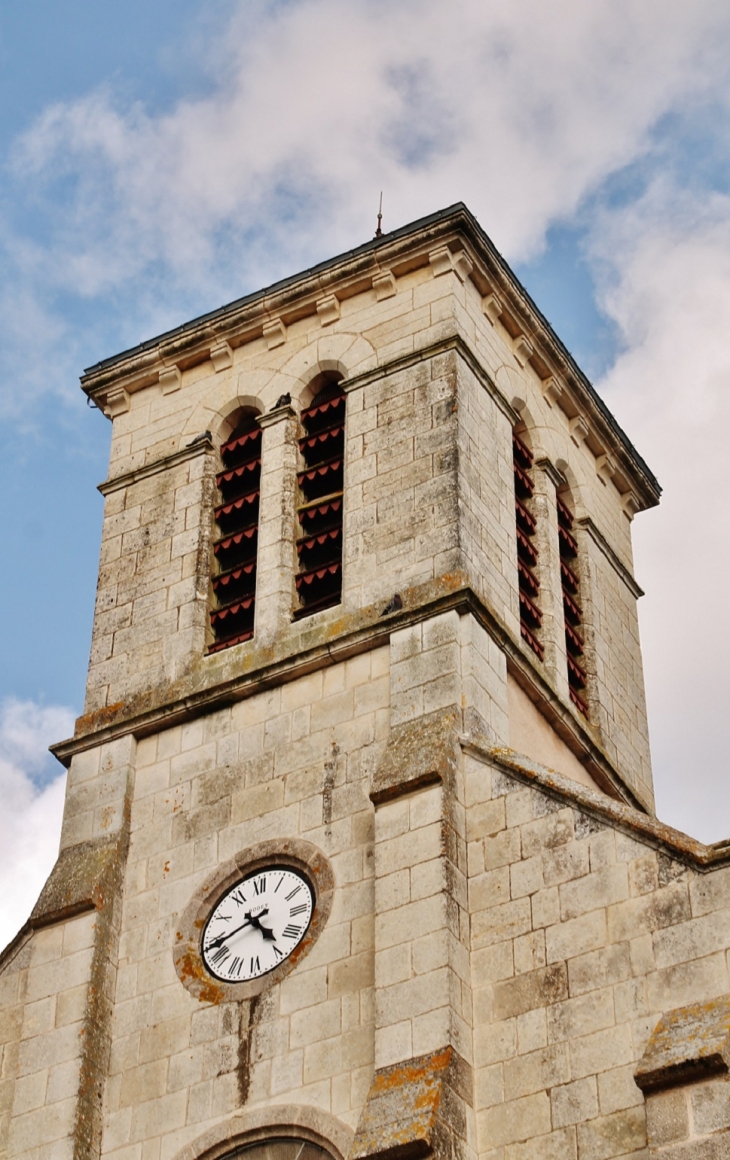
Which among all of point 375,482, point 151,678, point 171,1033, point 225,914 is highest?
point 375,482

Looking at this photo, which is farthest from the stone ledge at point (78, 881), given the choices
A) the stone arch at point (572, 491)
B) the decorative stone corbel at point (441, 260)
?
the stone arch at point (572, 491)

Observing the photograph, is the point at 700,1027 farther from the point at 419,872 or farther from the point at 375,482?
the point at 375,482

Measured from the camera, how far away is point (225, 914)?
1636 centimetres

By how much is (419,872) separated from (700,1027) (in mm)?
2834

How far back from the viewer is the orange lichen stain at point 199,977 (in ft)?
52.0

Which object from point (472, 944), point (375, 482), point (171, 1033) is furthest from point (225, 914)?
point (375, 482)

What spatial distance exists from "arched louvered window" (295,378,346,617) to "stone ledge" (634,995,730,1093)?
6.28m

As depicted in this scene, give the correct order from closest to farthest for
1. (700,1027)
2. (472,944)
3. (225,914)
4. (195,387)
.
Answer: (700,1027) → (472,944) → (225,914) → (195,387)

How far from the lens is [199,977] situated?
16047mm

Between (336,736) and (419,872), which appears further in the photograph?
(336,736)

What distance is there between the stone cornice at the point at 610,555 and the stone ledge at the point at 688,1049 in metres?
9.20

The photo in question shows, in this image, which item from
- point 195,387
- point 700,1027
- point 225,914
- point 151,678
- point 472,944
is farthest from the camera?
point 195,387

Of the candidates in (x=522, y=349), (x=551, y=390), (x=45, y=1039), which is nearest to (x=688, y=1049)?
(x=45, y=1039)

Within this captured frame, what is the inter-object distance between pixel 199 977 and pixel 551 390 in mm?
8679
